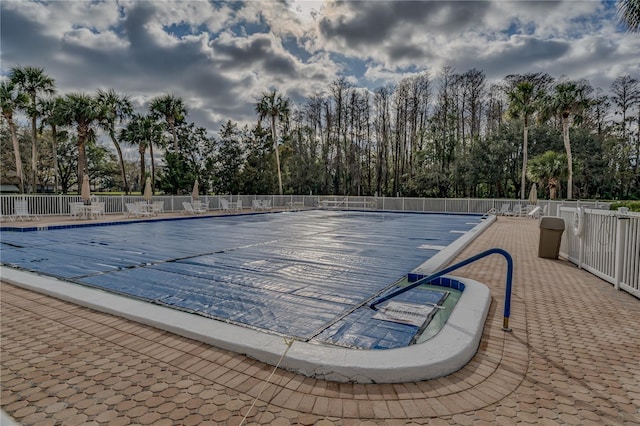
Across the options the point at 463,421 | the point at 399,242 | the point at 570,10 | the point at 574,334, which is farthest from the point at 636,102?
the point at 463,421

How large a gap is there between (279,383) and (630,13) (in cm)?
1329

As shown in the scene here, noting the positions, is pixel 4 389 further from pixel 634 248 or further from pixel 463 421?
pixel 634 248

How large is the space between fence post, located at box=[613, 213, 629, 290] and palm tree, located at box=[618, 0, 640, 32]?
9.16 m

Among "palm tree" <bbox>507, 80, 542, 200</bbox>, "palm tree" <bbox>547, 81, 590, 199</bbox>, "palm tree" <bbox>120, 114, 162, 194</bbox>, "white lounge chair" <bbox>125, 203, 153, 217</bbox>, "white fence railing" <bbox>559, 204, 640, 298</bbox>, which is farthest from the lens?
"palm tree" <bbox>120, 114, 162, 194</bbox>

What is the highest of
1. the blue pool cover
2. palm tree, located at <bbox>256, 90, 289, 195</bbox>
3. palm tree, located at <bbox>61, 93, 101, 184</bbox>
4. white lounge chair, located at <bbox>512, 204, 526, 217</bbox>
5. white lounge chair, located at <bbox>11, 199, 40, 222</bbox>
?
palm tree, located at <bbox>256, 90, 289, 195</bbox>

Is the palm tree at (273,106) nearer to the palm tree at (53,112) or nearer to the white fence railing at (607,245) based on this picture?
the palm tree at (53,112)

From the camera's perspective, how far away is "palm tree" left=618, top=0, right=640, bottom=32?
9117 millimetres

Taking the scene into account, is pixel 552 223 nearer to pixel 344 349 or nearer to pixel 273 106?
pixel 344 349

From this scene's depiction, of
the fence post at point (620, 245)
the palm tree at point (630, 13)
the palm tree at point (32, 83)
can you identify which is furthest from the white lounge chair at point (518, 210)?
the palm tree at point (32, 83)

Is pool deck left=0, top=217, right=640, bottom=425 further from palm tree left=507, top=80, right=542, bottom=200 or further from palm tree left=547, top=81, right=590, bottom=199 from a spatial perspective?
palm tree left=507, top=80, right=542, bottom=200

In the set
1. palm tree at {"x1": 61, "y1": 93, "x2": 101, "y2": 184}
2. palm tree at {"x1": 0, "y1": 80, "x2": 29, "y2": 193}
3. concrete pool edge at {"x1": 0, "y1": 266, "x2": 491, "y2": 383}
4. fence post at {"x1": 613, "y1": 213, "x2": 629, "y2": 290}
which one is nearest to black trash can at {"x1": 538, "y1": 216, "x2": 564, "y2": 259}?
fence post at {"x1": 613, "y1": 213, "x2": 629, "y2": 290}

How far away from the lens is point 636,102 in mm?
26828

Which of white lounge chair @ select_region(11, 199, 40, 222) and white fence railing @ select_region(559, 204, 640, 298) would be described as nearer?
white fence railing @ select_region(559, 204, 640, 298)

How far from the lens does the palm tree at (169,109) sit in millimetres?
23672
